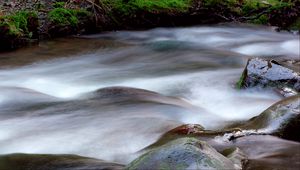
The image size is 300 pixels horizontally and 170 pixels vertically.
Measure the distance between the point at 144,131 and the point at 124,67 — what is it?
3.64m

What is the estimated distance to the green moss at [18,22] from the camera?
29.5ft

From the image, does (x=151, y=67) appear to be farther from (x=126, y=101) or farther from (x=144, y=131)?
(x=144, y=131)

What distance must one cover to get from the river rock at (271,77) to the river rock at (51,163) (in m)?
3.16

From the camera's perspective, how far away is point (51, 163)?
4242mm

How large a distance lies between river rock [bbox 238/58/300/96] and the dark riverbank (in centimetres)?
467

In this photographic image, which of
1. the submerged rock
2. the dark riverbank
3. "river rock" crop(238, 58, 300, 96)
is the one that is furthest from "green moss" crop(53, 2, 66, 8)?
the submerged rock

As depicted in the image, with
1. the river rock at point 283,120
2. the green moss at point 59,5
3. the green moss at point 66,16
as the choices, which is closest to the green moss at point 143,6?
the green moss at point 66,16

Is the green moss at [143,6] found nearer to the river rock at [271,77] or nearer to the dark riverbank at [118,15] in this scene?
the dark riverbank at [118,15]

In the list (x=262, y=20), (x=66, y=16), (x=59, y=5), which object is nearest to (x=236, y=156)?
(x=66, y=16)

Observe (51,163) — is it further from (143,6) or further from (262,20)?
(262,20)

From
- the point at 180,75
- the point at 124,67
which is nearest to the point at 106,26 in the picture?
the point at 124,67

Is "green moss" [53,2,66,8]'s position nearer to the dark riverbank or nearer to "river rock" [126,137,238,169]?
the dark riverbank

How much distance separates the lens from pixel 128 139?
507 centimetres

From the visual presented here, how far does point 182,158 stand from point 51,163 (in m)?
1.44
